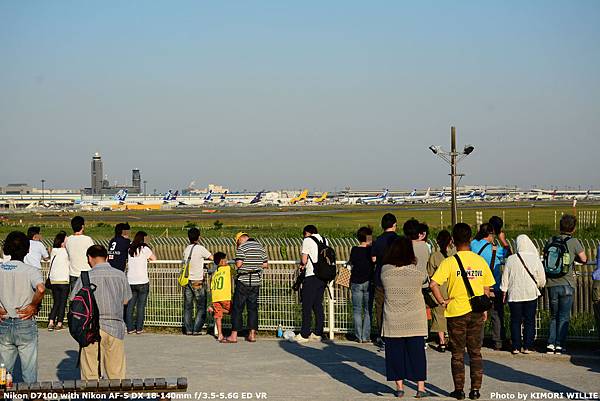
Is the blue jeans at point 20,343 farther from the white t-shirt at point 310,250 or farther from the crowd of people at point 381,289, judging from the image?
the white t-shirt at point 310,250

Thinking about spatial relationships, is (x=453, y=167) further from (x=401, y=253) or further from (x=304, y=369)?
(x=401, y=253)

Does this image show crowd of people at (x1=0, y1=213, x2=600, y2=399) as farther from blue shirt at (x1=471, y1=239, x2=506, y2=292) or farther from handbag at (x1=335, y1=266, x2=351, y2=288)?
handbag at (x1=335, y1=266, x2=351, y2=288)

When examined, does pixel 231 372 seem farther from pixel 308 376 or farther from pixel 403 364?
pixel 403 364

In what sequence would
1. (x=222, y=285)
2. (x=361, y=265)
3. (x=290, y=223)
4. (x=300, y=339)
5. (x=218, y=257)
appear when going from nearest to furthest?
(x=361, y=265)
(x=300, y=339)
(x=222, y=285)
(x=218, y=257)
(x=290, y=223)

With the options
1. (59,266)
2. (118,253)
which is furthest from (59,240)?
(118,253)

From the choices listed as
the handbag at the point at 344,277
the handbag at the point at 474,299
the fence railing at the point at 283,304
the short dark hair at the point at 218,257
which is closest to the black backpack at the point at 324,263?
the handbag at the point at 344,277

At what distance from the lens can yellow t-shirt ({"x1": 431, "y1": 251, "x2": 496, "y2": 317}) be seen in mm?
8750

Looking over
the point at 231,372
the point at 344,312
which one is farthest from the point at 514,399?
the point at 344,312

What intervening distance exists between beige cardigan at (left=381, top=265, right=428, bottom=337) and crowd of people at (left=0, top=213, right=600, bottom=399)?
0.01 m

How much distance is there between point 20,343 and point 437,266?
18.2 feet

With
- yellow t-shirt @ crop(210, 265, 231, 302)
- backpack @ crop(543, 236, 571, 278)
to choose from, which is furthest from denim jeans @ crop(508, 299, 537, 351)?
yellow t-shirt @ crop(210, 265, 231, 302)

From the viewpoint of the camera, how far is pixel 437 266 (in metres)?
11.4

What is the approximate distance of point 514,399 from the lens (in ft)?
28.8

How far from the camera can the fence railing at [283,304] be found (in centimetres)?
1314
